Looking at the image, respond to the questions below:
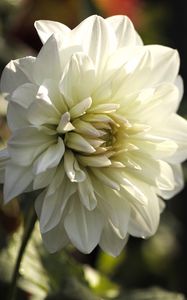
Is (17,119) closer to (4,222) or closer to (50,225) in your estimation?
(50,225)

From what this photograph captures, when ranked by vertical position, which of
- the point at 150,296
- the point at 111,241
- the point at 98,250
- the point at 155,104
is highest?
the point at 155,104

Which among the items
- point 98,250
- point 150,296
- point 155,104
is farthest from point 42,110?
point 98,250

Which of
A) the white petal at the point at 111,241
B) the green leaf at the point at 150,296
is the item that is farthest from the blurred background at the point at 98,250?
the white petal at the point at 111,241

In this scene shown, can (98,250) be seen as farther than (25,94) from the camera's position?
Yes

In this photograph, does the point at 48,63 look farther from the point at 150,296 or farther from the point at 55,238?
the point at 150,296

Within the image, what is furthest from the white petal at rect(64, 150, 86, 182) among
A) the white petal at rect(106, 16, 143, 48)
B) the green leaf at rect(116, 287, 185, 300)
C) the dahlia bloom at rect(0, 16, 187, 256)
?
the green leaf at rect(116, 287, 185, 300)

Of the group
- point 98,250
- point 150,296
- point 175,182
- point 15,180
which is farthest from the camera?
point 98,250
